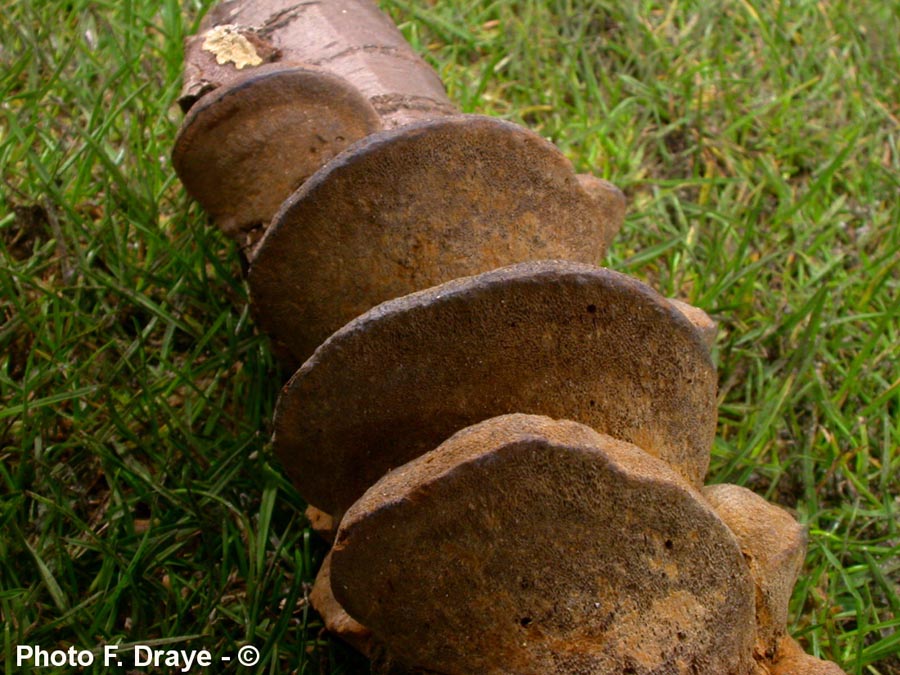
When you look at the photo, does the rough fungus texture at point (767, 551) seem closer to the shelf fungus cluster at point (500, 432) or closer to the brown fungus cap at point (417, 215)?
the shelf fungus cluster at point (500, 432)

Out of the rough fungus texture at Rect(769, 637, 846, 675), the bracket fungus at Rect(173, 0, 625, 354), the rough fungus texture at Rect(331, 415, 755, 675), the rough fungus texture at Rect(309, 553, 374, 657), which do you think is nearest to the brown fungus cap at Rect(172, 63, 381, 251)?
the bracket fungus at Rect(173, 0, 625, 354)

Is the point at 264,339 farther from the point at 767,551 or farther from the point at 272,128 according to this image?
the point at 767,551

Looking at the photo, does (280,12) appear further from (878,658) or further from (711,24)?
(878,658)

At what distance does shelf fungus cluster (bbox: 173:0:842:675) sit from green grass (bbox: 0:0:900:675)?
43 cm

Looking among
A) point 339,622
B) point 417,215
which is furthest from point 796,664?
point 417,215

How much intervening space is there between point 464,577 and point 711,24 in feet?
7.78

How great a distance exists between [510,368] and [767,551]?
0.46 meters

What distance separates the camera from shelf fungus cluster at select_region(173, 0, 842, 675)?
1275mm

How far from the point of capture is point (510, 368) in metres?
1.40

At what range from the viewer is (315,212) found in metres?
1.61

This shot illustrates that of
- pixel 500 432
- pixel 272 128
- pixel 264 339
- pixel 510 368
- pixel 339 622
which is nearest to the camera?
pixel 500 432

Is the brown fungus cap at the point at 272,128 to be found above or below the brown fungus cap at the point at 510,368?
above

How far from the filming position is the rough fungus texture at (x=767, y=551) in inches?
56.6

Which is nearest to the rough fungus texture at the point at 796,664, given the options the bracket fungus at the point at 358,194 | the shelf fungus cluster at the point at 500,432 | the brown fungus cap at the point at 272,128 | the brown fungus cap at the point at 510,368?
the shelf fungus cluster at the point at 500,432
